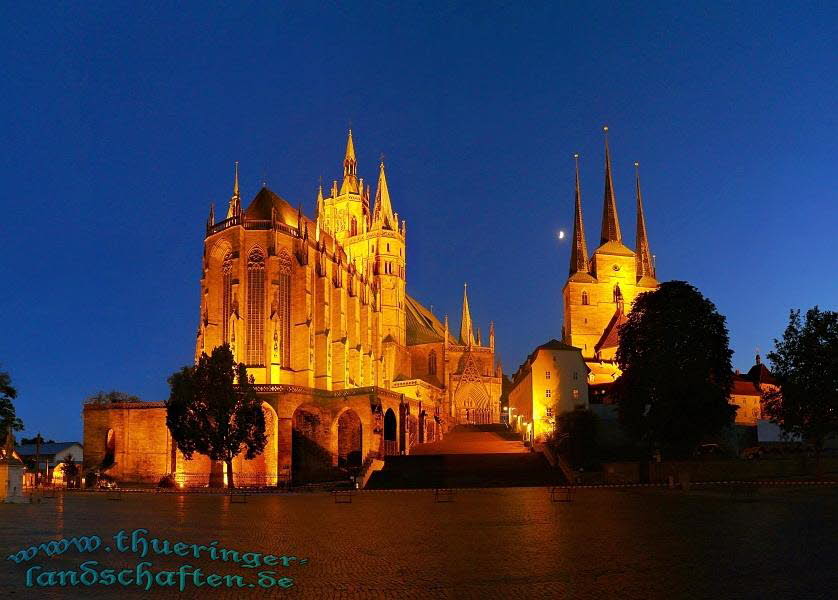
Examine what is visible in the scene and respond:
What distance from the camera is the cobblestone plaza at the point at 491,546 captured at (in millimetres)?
11609

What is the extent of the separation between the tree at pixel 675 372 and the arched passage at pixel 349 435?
20.2 m

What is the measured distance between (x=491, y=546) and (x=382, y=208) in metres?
79.4

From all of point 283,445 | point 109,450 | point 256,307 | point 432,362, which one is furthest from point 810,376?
point 432,362

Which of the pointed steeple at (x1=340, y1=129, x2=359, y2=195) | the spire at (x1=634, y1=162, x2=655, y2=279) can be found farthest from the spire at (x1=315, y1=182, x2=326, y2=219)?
the spire at (x1=634, y1=162, x2=655, y2=279)

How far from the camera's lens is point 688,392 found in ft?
146

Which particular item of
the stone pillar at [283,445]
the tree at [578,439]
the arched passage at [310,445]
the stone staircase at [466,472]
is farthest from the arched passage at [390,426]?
the tree at [578,439]

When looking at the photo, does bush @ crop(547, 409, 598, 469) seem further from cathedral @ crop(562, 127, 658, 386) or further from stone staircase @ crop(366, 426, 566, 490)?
cathedral @ crop(562, 127, 658, 386)

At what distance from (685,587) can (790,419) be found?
37012mm

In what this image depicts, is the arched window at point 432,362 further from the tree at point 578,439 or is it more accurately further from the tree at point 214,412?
the tree at point 214,412

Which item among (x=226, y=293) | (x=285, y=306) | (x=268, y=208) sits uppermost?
(x=268, y=208)

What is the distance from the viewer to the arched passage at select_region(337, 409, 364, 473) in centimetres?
6184

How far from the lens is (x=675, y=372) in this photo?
45.3 m

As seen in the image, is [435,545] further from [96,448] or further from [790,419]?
[96,448]

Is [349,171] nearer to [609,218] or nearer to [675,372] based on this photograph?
[609,218]
